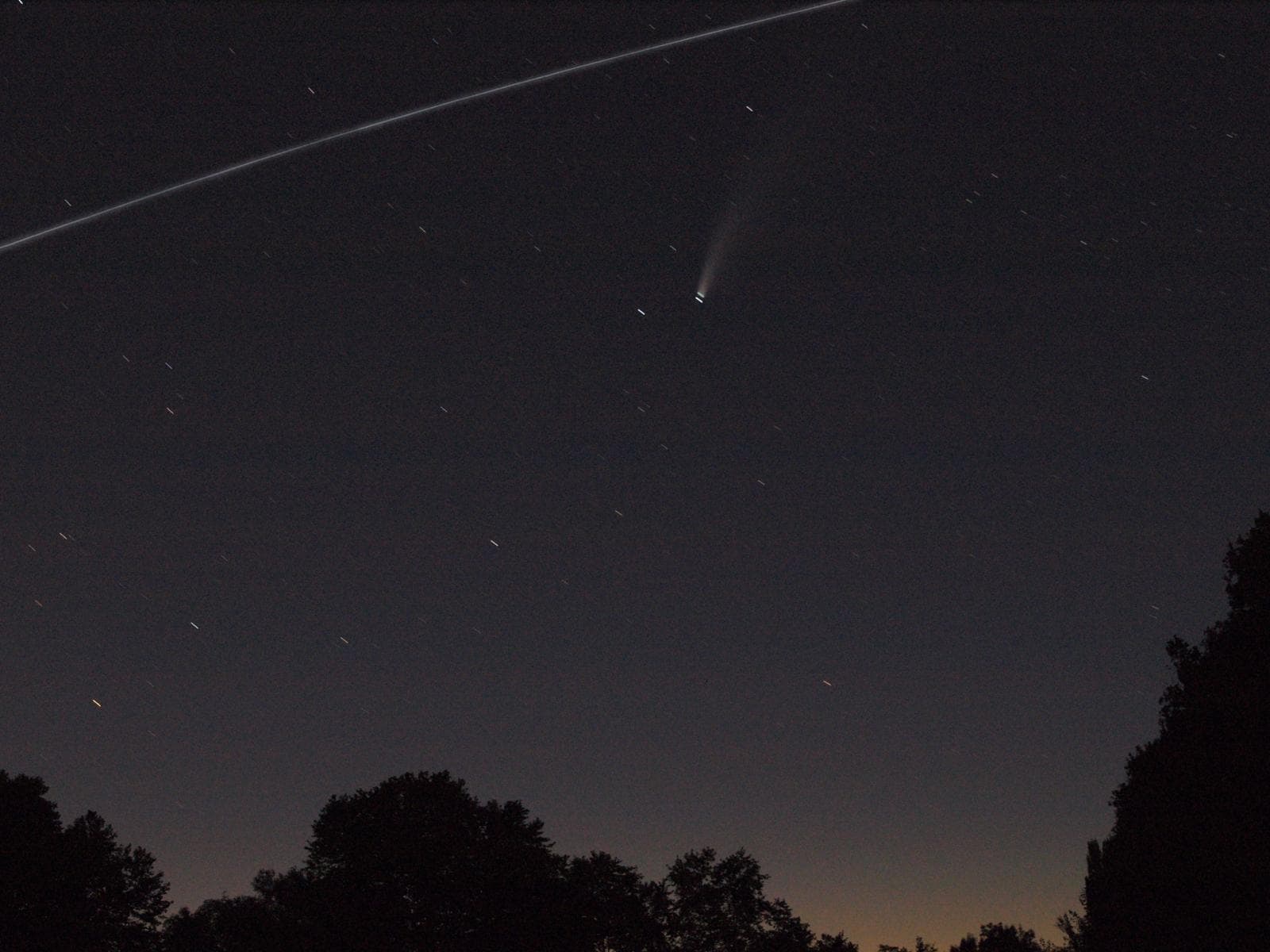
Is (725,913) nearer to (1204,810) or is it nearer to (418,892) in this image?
(418,892)

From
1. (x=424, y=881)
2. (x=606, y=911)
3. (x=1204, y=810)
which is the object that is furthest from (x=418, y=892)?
(x=1204, y=810)

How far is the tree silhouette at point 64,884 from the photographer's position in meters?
45.8

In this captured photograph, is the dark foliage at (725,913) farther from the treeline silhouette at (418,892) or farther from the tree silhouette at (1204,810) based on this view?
the tree silhouette at (1204,810)

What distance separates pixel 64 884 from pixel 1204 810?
43605 mm

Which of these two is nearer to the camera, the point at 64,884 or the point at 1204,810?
the point at 1204,810

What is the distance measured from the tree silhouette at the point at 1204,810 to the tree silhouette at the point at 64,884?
38.8 metres

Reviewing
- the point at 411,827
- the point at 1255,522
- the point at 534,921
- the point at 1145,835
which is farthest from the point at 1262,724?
the point at 411,827

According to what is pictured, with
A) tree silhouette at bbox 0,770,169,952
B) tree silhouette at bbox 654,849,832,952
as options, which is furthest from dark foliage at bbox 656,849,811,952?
tree silhouette at bbox 0,770,169,952

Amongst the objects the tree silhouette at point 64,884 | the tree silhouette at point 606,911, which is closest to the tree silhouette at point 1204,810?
the tree silhouette at point 606,911

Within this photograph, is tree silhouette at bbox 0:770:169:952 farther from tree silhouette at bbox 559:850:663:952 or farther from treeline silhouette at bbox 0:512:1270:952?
tree silhouette at bbox 559:850:663:952

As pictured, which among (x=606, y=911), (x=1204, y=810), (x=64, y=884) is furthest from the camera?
(x=606, y=911)

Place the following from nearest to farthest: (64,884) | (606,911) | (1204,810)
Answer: (1204,810) < (64,884) < (606,911)

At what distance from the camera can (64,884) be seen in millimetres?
48188

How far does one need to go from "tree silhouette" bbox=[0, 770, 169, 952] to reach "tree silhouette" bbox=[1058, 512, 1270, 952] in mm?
38776
